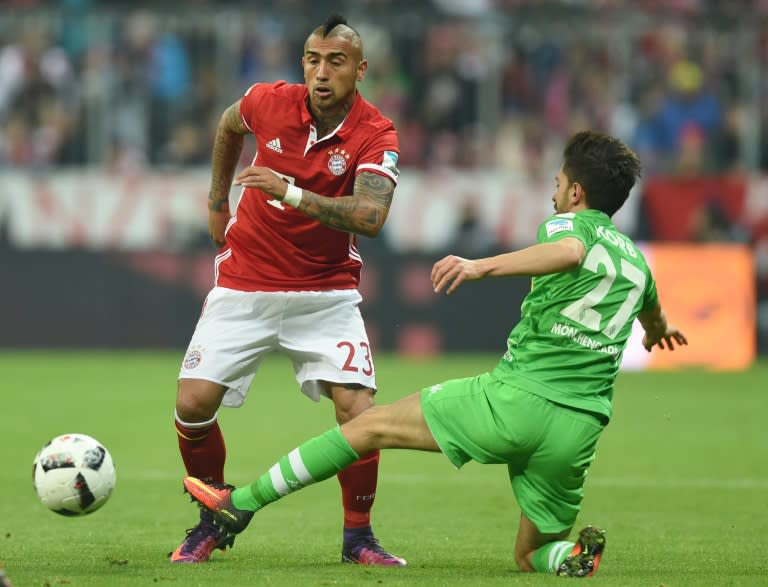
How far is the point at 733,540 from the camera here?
715 cm

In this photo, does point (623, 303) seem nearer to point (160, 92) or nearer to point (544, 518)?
point (544, 518)

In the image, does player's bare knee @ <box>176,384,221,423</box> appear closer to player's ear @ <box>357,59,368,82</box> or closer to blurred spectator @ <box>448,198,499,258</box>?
player's ear @ <box>357,59,368,82</box>

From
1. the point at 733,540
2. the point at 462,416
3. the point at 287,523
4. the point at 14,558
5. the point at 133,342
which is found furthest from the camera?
the point at 133,342

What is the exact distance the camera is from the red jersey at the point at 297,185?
21.9ft

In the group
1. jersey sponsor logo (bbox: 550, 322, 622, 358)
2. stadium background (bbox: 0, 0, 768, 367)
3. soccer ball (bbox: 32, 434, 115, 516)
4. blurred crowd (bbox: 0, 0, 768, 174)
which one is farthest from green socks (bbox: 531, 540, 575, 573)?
blurred crowd (bbox: 0, 0, 768, 174)

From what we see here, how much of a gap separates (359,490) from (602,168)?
6.53 ft

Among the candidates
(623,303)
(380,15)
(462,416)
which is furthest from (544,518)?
(380,15)

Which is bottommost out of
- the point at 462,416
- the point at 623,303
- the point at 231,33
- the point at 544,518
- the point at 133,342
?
the point at 133,342

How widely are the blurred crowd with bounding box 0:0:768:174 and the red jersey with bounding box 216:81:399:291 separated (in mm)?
11694

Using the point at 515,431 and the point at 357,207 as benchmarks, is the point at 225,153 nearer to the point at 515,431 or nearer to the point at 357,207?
the point at 357,207

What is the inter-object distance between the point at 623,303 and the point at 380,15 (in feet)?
Answer: 43.6

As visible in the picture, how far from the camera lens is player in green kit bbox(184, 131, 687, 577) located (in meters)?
5.83

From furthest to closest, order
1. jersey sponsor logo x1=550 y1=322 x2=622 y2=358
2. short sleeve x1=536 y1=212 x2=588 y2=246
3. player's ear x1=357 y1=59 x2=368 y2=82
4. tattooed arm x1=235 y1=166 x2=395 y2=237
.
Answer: player's ear x1=357 y1=59 x2=368 y2=82
tattooed arm x1=235 y1=166 x2=395 y2=237
jersey sponsor logo x1=550 y1=322 x2=622 y2=358
short sleeve x1=536 y1=212 x2=588 y2=246

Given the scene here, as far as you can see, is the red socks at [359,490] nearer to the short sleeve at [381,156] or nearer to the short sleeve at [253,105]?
the short sleeve at [381,156]
